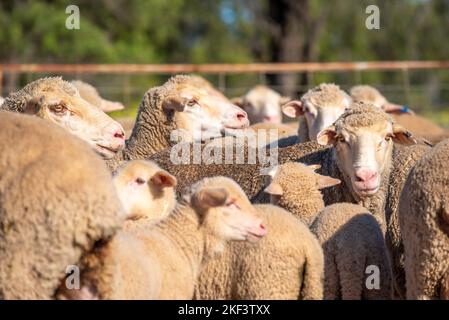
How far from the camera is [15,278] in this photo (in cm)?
376

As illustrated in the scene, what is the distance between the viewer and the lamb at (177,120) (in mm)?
7305

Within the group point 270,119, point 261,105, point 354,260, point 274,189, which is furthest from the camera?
point 261,105

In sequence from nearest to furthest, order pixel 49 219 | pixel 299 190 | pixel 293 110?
pixel 49 219 → pixel 299 190 → pixel 293 110

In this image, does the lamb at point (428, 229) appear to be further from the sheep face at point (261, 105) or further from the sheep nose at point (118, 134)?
the sheep face at point (261, 105)

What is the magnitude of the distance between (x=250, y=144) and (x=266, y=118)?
3550 mm

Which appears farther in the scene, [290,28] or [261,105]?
[290,28]

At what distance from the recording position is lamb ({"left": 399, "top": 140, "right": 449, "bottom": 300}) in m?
4.27

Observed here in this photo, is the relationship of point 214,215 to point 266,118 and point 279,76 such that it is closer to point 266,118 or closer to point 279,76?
point 266,118

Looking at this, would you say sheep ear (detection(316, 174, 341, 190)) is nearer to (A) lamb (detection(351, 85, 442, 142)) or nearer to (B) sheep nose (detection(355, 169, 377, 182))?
(B) sheep nose (detection(355, 169, 377, 182))

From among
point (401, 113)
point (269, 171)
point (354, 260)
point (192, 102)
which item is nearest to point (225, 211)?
point (354, 260)

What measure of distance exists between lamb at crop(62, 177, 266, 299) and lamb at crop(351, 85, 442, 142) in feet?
15.7

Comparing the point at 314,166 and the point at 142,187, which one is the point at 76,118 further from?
the point at 314,166

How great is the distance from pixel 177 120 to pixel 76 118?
1.45 meters

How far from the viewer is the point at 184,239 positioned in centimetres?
442
